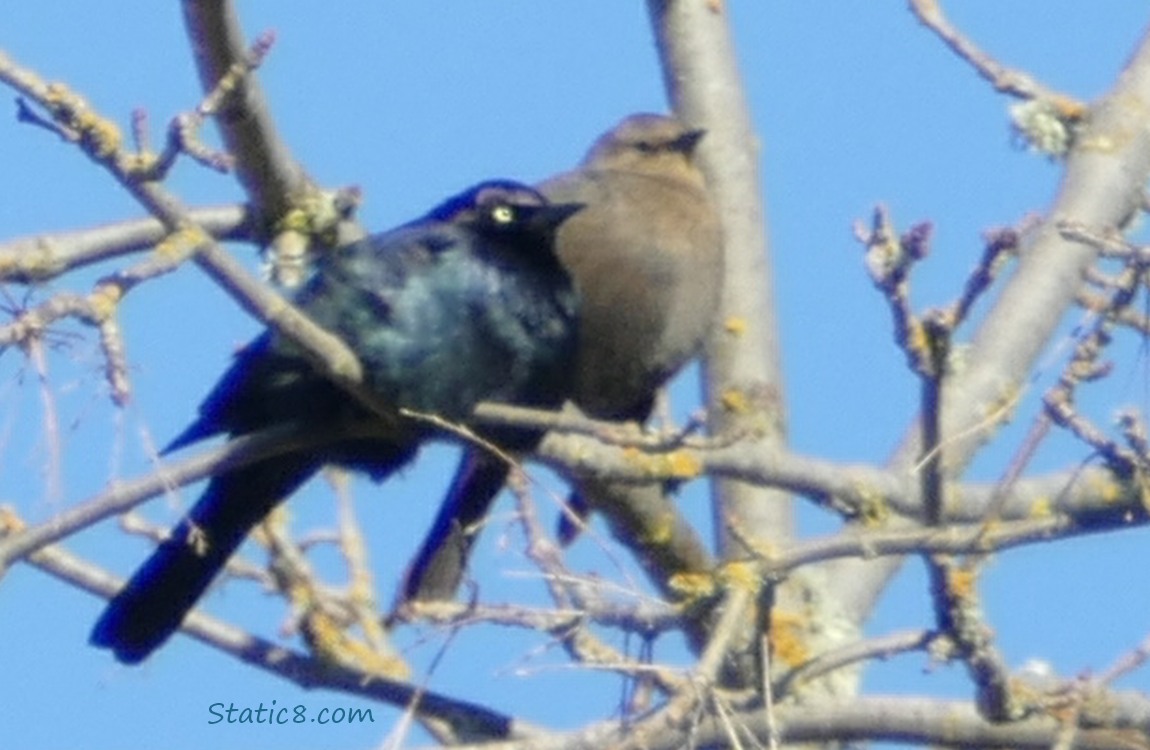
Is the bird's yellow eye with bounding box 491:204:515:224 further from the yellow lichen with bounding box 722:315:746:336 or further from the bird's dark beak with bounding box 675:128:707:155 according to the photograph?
the bird's dark beak with bounding box 675:128:707:155

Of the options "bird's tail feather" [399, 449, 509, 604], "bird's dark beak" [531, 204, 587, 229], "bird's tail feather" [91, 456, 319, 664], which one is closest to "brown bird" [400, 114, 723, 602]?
"bird's tail feather" [399, 449, 509, 604]

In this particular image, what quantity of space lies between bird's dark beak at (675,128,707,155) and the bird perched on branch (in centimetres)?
107

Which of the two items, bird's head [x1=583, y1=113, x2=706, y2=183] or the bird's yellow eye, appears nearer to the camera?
the bird's yellow eye

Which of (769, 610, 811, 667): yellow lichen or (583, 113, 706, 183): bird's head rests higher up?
(583, 113, 706, 183): bird's head

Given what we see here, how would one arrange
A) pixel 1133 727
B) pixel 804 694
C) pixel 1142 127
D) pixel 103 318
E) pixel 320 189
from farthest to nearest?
pixel 1142 127 → pixel 320 189 → pixel 804 694 → pixel 1133 727 → pixel 103 318

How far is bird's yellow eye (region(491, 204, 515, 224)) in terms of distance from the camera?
458cm

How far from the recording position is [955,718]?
3.53 m

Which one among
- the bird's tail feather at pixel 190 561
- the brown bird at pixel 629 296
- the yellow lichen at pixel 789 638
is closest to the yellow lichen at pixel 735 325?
the brown bird at pixel 629 296

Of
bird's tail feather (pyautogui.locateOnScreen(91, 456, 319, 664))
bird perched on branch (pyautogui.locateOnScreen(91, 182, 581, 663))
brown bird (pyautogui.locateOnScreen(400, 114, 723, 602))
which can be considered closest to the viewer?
bird perched on branch (pyautogui.locateOnScreen(91, 182, 581, 663))

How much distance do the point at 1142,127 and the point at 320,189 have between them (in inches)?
72.8

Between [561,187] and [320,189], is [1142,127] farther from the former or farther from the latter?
[320,189]

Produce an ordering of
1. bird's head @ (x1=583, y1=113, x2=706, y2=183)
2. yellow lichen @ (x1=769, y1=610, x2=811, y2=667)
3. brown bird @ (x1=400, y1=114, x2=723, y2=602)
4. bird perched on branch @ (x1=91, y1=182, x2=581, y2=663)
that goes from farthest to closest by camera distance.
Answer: bird's head @ (x1=583, y1=113, x2=706, y2=183) → brown bird @ (x1=400, y1=114, x2=723, y2=602) → yellow lichen @ (x1=769, y1=610, x2=811, y2=667) → bird perched on branch @ (x1=91, y1=182, x2=581, y2=663)

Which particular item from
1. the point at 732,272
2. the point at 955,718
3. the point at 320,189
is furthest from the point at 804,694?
the point at 732,272

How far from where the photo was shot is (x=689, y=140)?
567 cm
